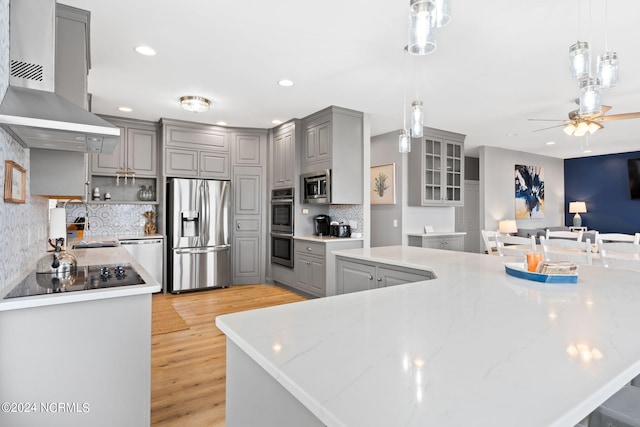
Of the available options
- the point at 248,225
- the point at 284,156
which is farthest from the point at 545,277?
the point at 248,225

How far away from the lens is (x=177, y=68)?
128 inches

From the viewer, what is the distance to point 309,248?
15.4 feet

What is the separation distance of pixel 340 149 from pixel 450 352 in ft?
12.6

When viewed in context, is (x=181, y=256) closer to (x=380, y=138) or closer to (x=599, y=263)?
(x=380, y=138)

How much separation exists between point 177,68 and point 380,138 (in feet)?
11.9

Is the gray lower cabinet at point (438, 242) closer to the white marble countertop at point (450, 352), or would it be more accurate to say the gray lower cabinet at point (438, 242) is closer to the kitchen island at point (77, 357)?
the white marble countertop at point (450, 352)

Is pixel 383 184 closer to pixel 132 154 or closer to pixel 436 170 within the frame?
pixel 436 170

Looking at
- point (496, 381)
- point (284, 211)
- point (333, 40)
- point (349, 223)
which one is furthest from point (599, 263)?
point (284, 211)

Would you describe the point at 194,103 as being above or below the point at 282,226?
above

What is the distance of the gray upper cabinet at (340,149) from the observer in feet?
14.6

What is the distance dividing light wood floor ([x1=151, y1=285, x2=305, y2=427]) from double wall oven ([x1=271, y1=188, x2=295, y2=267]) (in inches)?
35.3

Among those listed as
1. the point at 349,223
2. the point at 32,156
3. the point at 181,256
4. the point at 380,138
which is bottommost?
the point at 181,256

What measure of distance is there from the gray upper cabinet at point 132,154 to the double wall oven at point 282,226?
1.86 metres

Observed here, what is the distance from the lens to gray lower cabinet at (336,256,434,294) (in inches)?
90.8
